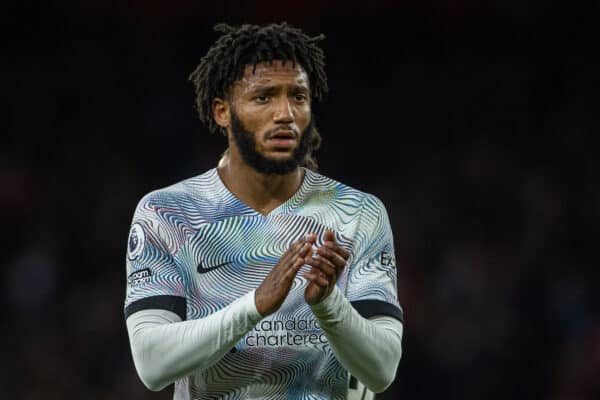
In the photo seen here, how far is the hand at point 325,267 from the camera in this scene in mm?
3322

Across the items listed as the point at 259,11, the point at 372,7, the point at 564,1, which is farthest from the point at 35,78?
the point at 564,1

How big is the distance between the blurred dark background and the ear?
4122 millimetres

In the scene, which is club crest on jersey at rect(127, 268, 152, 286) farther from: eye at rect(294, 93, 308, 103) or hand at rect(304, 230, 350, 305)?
eye at rect(294, 93, 308, 103)

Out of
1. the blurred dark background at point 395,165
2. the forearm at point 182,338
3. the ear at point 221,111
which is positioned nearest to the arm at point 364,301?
the forearm at point 182,338

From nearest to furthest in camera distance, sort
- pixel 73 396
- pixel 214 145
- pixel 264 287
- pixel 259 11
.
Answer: pixel 264 287 → pixel 73 396 → pixel 214 145 → pixel 259 11

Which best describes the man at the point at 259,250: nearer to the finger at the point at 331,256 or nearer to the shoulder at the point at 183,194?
the shoulder at the point at 183,194

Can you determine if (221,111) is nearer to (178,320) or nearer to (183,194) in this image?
(183,194)

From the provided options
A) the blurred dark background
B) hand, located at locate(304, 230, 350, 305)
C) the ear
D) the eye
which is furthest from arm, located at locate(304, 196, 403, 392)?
the blurred dark background

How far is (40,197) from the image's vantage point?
28.7ft

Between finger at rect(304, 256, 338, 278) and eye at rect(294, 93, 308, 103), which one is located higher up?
eye at rect(294, 93, 308, 103)

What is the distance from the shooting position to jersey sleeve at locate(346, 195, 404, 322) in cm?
377

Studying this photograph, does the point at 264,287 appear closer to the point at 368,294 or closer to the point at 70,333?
the point at 368,294

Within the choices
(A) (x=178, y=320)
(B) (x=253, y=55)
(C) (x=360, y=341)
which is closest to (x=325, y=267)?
(C) (x=360, y=341)

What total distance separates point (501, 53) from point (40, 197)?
3.93 metres
